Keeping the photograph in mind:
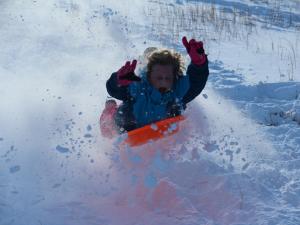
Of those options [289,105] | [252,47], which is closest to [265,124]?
[289,105]

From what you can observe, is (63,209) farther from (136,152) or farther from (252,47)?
(252,47)

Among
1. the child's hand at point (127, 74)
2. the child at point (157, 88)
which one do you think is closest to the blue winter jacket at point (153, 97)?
the child at point (157, 88)

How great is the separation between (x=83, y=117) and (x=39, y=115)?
41 cm

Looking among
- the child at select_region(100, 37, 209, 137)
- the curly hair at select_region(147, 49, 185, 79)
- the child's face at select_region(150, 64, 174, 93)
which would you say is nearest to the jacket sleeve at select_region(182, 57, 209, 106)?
the child at select_region(100, 37, 209, 137)

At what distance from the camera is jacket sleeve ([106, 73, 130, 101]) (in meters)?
3.84

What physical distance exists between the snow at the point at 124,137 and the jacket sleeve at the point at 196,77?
28cm

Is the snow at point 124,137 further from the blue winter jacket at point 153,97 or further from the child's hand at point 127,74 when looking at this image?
the child's hand at point 127,74

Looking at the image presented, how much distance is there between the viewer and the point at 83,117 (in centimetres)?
461

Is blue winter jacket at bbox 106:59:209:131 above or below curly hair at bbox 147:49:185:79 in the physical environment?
below

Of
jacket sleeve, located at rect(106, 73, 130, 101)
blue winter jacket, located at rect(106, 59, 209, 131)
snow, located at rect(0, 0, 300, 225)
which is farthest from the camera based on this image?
blue winter jacket, located at rect(106, 59, 209, 131)

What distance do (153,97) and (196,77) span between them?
0.41 metres

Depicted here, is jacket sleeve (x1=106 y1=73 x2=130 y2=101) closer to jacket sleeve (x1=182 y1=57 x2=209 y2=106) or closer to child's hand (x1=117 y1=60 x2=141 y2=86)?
child's hand (x1=117 y1=60 x2=141 y2=86)

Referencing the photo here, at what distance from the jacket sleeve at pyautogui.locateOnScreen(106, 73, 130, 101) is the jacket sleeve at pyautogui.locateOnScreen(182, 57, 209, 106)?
0.51 m

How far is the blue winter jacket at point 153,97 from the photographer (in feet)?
13.1
